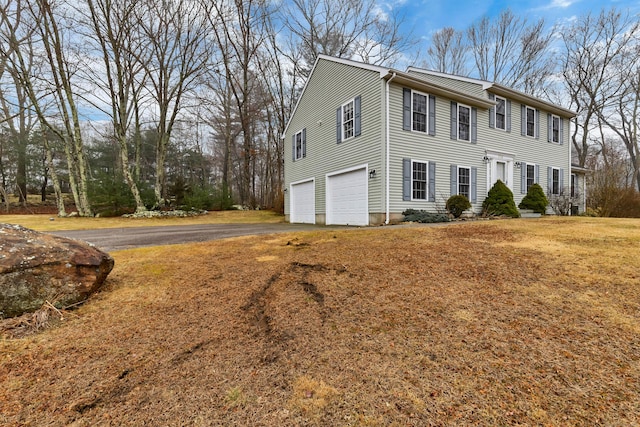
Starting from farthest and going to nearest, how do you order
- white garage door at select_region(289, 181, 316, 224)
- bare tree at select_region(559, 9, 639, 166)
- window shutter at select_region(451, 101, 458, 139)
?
bare tree at select_region(559, 9, 639, 166)
white garage door at select_region(289, 181, 316, 224)
window shutter at select_region(451, 101, 458, 139)

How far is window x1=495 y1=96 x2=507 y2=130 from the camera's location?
1145 cm

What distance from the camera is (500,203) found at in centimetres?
1017

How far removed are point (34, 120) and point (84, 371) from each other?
3037cm

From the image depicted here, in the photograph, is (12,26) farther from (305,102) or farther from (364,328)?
(364,328)

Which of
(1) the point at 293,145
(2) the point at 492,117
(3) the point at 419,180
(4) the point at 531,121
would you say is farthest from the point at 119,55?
(4) the point at 531,121

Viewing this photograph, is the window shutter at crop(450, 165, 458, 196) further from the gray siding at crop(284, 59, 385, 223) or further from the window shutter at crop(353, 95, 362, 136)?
the window shutter at crop(353, 95, 362, 136)

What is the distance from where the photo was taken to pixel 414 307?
8.25ft

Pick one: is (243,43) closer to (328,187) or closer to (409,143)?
(328,187)

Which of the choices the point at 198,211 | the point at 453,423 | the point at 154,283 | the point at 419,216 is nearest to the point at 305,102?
the point at 419,216

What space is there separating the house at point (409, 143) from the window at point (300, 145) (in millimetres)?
51

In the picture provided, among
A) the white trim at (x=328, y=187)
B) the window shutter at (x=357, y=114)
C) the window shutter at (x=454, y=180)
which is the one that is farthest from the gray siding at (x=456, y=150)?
the window shutter at (x=357, y=114)

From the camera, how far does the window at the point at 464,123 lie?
10.5 metres

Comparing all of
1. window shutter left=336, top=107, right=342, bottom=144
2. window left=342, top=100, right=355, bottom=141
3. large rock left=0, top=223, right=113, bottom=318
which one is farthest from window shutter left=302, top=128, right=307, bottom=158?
large rock left=0, top=223, right=113, bottom=318

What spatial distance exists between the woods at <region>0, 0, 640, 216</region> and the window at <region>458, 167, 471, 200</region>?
7415mm
